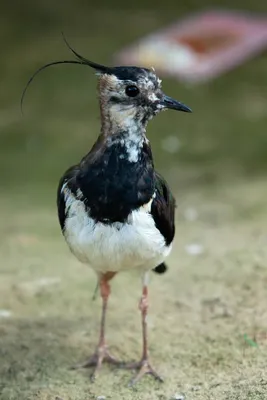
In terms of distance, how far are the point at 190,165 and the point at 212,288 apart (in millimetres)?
2384

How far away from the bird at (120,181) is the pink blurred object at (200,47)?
5.00 metres

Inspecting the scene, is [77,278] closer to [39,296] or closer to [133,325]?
[39,296]

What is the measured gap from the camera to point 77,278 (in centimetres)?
457

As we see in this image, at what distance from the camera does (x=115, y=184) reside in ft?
10.2

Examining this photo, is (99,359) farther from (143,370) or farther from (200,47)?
(200,47)

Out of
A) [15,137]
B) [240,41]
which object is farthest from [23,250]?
[240,41]

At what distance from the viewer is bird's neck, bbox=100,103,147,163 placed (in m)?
3.10

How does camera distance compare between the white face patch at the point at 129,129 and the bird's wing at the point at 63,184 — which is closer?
the white face patch at the point at 129,129

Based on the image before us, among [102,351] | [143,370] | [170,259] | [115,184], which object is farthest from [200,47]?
[115,184]

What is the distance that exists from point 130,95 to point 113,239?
1.88ft

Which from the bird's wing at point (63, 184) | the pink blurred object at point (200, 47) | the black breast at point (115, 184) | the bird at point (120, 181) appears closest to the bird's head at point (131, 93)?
the bird at point (120, 181)

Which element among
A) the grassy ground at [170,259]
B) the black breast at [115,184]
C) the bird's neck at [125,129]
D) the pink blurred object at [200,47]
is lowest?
the grassy ground at [170,259]

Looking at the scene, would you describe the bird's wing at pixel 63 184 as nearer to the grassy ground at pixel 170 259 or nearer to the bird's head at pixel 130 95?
the bird's head at pixel 130 95

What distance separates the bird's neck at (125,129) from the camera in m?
3.10
